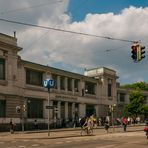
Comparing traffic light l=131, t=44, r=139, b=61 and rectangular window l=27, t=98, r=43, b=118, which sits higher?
traffic light l=131, t=44, r=139, b=61

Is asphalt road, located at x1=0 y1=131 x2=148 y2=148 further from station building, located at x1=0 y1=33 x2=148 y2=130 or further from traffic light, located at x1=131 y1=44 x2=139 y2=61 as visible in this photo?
station building, located at x1=0 y1=33 x2=148 y2=130

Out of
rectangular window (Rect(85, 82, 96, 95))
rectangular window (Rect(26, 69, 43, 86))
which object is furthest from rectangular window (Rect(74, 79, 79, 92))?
rectangular window (Rect(26, 69, 43, 86))

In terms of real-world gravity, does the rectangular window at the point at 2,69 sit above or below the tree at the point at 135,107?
above

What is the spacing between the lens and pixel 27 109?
213ft

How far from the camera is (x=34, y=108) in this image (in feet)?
219

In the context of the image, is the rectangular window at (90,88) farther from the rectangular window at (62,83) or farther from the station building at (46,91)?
the rectangular window at (62,83)

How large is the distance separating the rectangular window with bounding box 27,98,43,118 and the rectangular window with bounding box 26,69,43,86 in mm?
2440

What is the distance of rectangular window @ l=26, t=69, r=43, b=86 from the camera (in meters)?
65.9

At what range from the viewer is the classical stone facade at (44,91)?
6038 centimetres

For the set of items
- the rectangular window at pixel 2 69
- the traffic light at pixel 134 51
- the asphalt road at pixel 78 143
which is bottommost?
the asphalt road at pixel 78 143

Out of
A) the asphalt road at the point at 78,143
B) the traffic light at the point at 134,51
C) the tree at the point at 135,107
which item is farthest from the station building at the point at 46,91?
the traffic light at the point at 134,51

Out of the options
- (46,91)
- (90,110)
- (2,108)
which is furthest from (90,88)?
(2,108)

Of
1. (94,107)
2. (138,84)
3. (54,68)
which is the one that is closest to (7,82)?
(54,68)

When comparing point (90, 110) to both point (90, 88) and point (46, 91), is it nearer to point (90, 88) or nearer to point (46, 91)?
point (90, 88)
